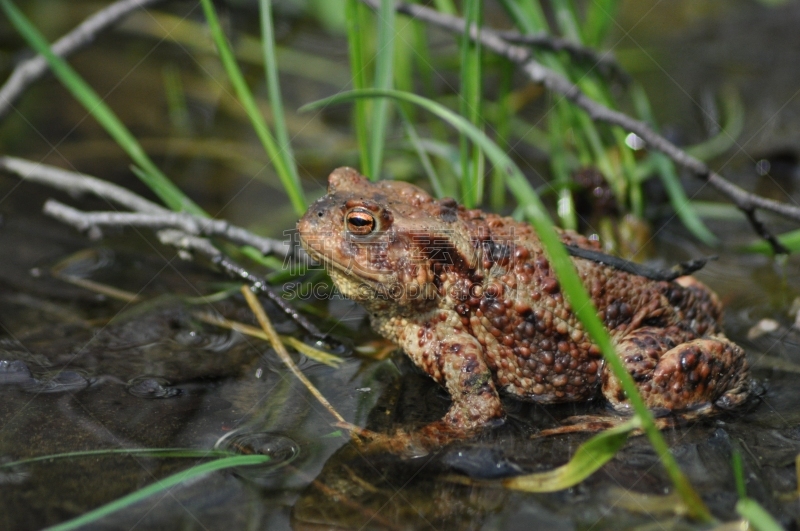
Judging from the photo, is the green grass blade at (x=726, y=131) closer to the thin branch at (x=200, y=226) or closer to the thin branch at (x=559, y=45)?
the thin branch at (x=559, y=45)

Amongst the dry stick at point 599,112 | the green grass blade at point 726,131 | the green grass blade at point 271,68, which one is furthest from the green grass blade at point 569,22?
the green grass blade at point 271,68

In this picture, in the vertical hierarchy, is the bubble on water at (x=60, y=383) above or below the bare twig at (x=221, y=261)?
below

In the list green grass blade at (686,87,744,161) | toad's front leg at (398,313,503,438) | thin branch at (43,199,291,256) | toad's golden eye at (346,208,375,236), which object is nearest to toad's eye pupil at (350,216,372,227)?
toad's golden eye at (346,208,375,236)

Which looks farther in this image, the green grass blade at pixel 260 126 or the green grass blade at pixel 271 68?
the green grass blade at pixel 260 126

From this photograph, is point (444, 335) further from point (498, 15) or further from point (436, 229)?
point (498, 15)

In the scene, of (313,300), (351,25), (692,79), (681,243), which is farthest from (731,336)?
(692,79)

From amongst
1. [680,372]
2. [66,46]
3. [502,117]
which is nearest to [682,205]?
[502,117]
